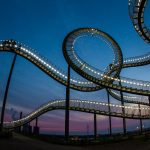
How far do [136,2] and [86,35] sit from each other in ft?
44.7

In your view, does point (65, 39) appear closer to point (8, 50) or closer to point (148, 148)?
point (8, 50)

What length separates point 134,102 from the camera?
48.4 meters

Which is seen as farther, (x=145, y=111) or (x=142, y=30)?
(x=145, y=111)

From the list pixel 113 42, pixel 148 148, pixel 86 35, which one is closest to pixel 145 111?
pixel 113 42

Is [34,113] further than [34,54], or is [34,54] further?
[34,113]

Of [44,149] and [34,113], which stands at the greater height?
[34,113]

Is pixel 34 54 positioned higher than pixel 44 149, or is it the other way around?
pixel 34 54

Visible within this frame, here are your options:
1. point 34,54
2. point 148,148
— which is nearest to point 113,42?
point 34,54

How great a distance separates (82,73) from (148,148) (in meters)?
15.5

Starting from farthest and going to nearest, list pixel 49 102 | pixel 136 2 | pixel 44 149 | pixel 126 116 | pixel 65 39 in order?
1. pixel 49 102
2. pixel 126 116
3. pixel 65 39
4. pixel 136 2
5. pixel 44 149

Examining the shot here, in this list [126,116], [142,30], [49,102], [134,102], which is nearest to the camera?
[142,30]

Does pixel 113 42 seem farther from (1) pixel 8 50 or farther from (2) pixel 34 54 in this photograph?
(1) pixel 8 50

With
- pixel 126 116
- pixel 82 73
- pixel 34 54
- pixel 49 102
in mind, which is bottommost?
pixel 126 116

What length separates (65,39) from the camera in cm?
3162
